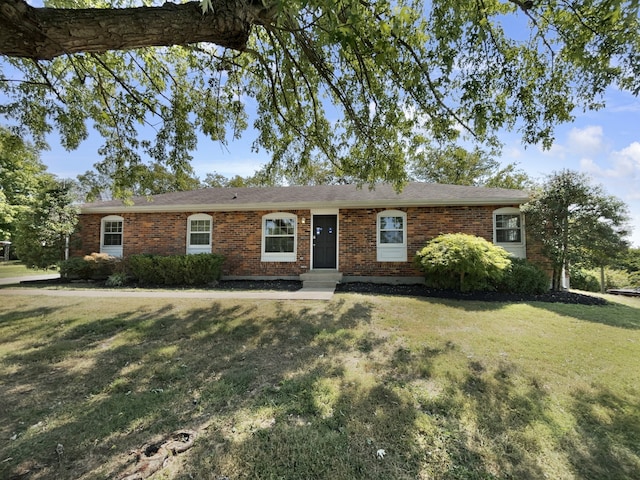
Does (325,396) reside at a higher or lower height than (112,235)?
lower

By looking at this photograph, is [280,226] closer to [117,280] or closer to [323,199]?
[323,199]

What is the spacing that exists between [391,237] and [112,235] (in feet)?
39.0

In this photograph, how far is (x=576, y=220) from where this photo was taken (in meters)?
9.22

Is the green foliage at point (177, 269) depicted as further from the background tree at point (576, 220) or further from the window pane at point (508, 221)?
the background tree at point (576, 220)

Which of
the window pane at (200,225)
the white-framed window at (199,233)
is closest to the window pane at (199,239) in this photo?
the white-framed window at (199,233)

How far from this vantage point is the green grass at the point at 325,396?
238 cm

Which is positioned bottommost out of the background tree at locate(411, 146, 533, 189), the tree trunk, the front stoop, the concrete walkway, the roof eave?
the concrete walkway

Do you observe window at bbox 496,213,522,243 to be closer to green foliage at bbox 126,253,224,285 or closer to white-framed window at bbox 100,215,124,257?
green foliage at bbox 126,253,224,285

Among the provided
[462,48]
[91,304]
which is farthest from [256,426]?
[91,304]

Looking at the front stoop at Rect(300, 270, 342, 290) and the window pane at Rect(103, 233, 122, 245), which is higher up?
the window pane at Rect(103, 233, 122, 245)

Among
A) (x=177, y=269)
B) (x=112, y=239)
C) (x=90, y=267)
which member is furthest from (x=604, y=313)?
(x=112, y=239)

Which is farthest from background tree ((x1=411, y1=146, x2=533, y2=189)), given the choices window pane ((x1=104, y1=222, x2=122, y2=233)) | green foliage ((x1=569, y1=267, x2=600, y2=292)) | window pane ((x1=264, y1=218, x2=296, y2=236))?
window pane ((x1=104, y1=222, x2=122, y2=233))

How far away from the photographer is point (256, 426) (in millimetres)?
2793

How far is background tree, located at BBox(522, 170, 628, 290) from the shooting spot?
348 inches
